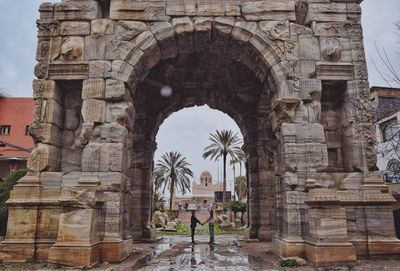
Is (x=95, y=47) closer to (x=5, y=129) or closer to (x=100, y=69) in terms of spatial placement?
(x=100, y=69)

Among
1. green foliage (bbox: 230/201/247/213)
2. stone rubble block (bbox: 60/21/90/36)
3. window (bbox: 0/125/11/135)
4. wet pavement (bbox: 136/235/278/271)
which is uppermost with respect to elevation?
window (bbox: 0/125/11/135)

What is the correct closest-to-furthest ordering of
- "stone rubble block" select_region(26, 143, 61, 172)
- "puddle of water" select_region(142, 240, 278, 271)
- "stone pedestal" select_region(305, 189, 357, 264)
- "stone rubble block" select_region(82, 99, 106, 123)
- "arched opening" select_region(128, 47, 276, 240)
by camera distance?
"stone pedestal" select_region(305, 189, 357, 264) → "puddle of water" select_region(142, 240, 278, 271) → "stone rubble block" select_region(26, 143, 61, 172) → "stone rubble block" select_region(82, 99, 106, 123) → "arched opening" select_region(128, 47, 276, 240)

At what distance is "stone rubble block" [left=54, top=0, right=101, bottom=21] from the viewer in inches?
319

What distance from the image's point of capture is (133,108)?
818 centimetres

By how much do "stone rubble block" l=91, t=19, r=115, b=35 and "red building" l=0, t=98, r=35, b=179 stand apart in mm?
15574

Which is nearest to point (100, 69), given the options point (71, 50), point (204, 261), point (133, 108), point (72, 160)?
point (71, 50)

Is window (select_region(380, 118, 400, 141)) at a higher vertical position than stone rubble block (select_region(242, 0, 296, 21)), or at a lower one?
lower

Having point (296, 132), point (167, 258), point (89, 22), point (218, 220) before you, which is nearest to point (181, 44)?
point (89, 22)

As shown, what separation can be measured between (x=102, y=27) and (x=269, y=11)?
400 centimetres

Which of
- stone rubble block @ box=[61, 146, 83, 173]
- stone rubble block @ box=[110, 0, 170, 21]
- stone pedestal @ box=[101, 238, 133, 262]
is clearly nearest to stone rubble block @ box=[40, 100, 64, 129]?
stone rubble block @ box=[61, 146, 83, 173]

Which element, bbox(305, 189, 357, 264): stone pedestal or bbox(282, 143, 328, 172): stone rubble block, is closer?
bbox(305, 189, 357, 264): stone pedestal

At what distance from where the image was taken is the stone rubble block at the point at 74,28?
316 inches

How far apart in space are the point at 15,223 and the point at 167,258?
3327mm

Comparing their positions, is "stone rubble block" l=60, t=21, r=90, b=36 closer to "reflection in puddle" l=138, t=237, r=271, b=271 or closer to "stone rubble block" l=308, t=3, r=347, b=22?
"stone rubble block" l=308, t=3, r=347, b=22
